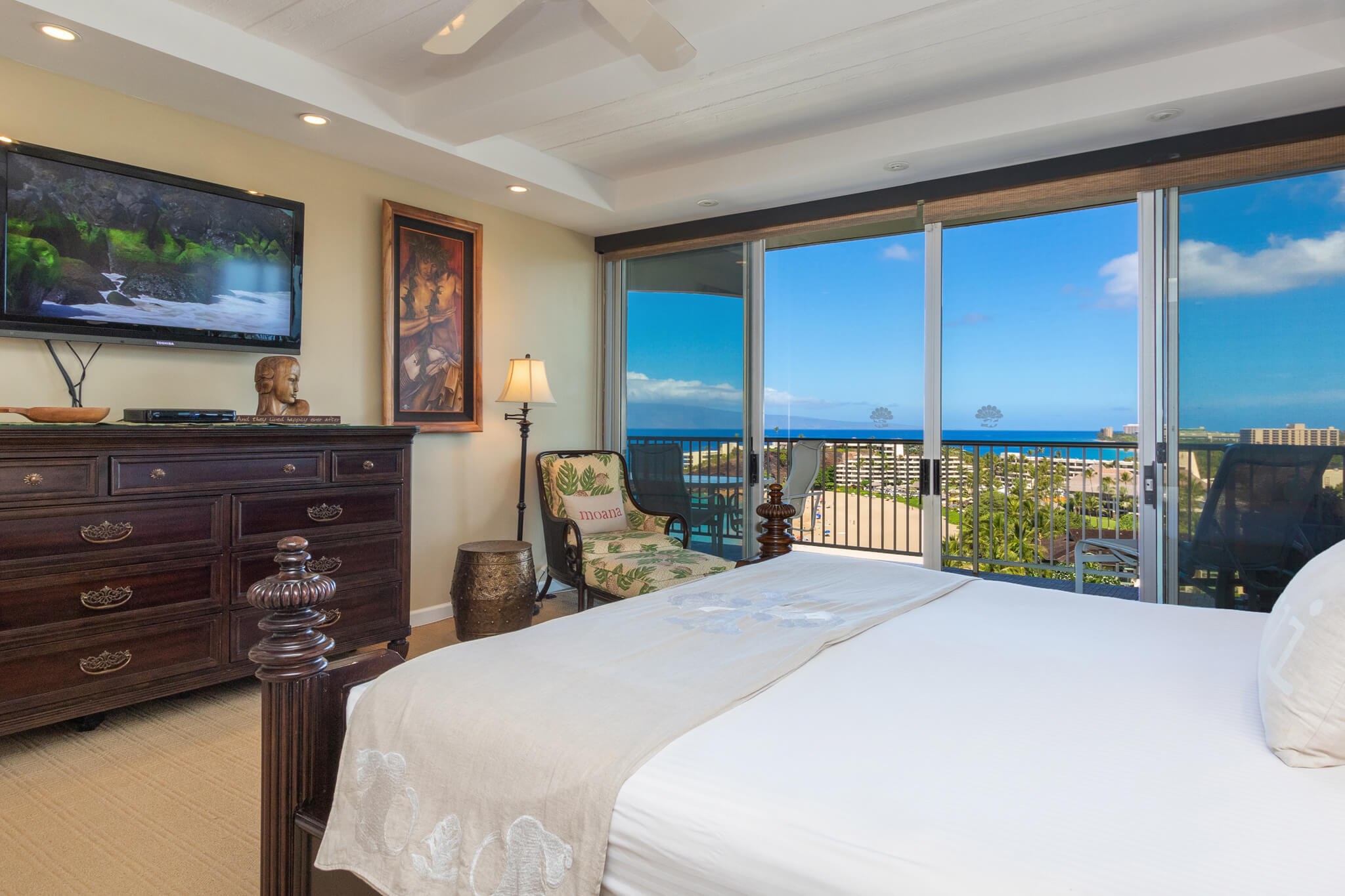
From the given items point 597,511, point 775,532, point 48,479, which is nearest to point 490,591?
Result: point 597,511

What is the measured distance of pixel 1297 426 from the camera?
3182 mm

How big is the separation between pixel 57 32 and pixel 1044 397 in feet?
15.9

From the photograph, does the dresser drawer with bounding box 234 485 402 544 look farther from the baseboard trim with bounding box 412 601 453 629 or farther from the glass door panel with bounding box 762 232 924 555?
the glass door panel with bounding box 762 232 924 555

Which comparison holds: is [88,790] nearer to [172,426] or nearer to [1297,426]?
[172,426]

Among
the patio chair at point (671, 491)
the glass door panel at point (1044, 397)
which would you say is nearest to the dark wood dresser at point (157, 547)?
the patio chair at point (671, 491)

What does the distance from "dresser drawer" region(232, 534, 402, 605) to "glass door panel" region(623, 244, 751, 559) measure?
2.10 meters

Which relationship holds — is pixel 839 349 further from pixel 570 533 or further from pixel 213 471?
pixel 213 471

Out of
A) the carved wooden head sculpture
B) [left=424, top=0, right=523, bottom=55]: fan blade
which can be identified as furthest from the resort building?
the carved wooden head sculpture

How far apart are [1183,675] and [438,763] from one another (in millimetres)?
1337

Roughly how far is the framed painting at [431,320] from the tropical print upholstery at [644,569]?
45.5 inches

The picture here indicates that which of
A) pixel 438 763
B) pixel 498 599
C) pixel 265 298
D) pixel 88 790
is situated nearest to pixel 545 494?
pixel 498 599

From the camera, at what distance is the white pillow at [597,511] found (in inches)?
175

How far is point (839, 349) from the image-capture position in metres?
5.08

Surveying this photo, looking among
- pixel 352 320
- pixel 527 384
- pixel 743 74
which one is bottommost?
pixel 527 384
